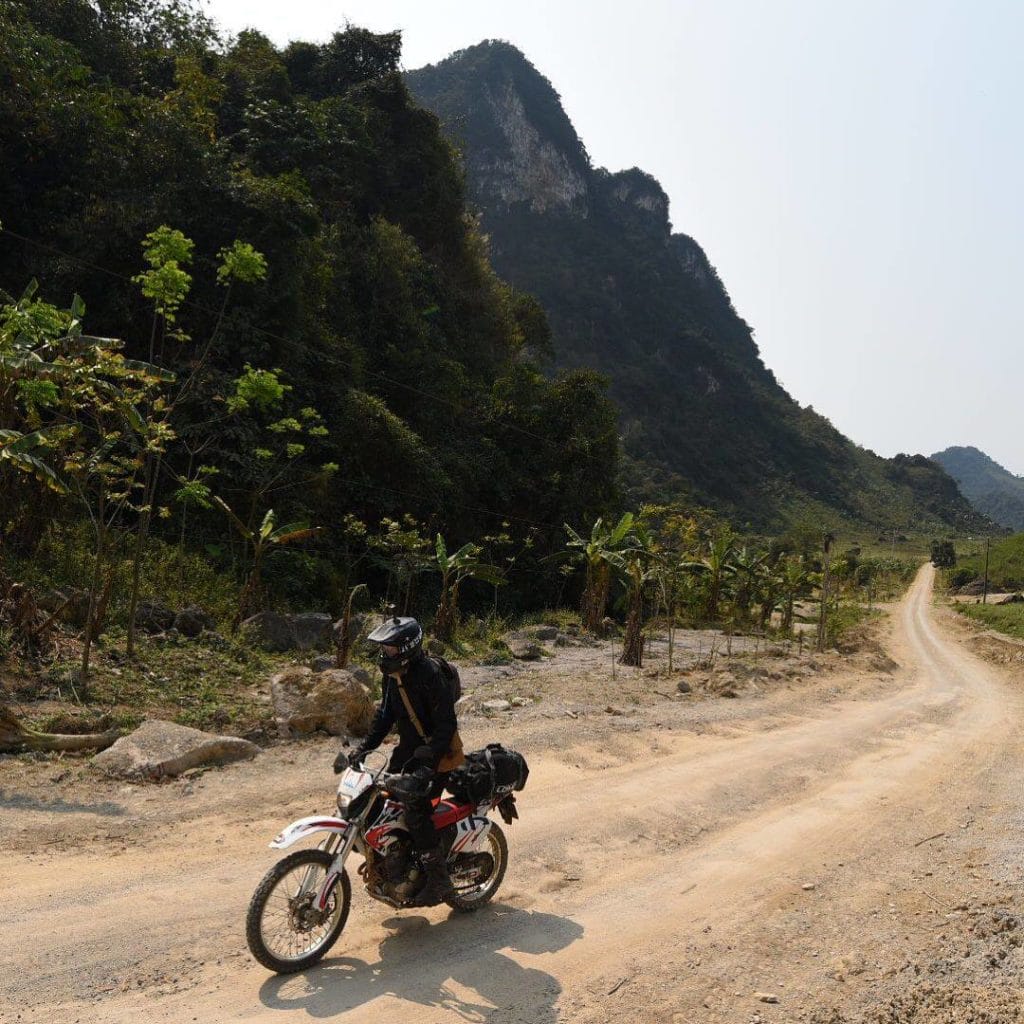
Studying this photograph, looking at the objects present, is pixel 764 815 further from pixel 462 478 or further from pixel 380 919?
pixel 462 478

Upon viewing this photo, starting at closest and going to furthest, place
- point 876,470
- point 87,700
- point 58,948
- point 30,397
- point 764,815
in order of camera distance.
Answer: point 58,948
point 764,815
point 87,700
point 30,397
point 876,470

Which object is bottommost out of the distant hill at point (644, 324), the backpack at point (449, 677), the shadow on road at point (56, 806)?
the shadow on road at point (56, 806)

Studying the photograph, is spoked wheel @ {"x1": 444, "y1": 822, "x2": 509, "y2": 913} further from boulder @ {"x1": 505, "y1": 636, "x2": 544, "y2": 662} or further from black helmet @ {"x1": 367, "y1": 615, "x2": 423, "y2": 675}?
boulder @ {"x1": 505, "y1": 636, "x2": 544, "y2": 662}

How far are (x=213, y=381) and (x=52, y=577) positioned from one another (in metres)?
7.76

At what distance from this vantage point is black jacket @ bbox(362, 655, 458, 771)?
4645 mm

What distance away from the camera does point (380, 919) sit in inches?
191

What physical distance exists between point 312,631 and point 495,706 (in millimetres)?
5287

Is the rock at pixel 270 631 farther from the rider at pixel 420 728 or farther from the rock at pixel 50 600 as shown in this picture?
the rider at pixel 420 728

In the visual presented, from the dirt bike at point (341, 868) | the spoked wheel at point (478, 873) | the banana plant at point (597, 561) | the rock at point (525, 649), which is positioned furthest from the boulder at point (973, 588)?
the dirt bike at point (341, 868)

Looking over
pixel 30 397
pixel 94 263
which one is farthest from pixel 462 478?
pixel 30 397

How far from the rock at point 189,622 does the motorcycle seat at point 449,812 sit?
10.0m

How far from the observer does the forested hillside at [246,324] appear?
1371 cm

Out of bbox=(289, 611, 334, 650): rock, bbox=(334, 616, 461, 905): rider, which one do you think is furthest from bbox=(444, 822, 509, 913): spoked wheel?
bbox=(289, 611, 334, 650): rock

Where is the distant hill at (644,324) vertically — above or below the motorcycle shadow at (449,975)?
above
